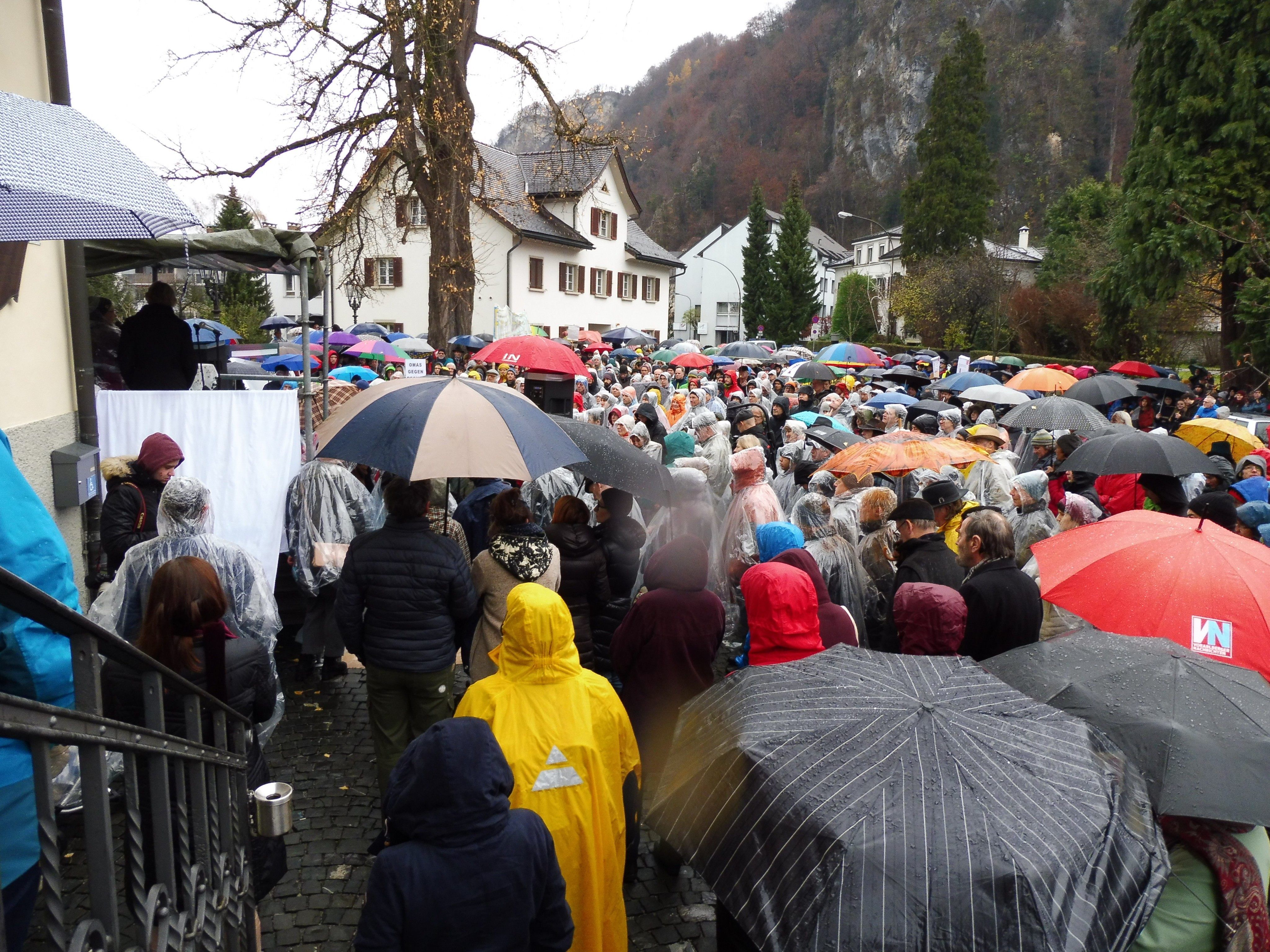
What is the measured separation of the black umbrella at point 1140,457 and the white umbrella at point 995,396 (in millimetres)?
5174

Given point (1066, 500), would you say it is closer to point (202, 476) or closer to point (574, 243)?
point (202, 476)

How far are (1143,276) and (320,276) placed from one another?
77.0ft

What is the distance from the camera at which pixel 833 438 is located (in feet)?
28.0

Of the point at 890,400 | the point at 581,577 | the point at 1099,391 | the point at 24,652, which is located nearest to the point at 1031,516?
the point at 581,577

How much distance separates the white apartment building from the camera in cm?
7712

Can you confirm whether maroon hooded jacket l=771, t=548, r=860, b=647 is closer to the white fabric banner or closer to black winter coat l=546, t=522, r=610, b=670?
black winter coat l=546, t=522, r=610, b=670

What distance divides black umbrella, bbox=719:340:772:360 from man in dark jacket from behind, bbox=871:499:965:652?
20.3 meters

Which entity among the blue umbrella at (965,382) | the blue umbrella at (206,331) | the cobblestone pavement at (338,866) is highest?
the blue umbrella at (206,331)

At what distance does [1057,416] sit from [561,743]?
323 inches

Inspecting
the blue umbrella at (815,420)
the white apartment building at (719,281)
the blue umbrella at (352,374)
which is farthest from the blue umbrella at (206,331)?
the white apartment building at (719,281)

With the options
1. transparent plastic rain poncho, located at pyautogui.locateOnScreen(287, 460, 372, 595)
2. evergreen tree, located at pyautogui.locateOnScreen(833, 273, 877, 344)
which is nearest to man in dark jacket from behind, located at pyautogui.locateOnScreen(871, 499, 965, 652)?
transparent plastic rain poncho, located at pyautogui.locateOnScreen(287, 460, 372, 595)

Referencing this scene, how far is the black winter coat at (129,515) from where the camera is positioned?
16.8ft

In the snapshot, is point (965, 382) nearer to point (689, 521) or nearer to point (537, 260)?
point (689, 521)

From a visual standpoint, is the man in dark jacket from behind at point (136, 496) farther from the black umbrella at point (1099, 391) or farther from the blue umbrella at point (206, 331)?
the black umbrella at point (1099, 391)
